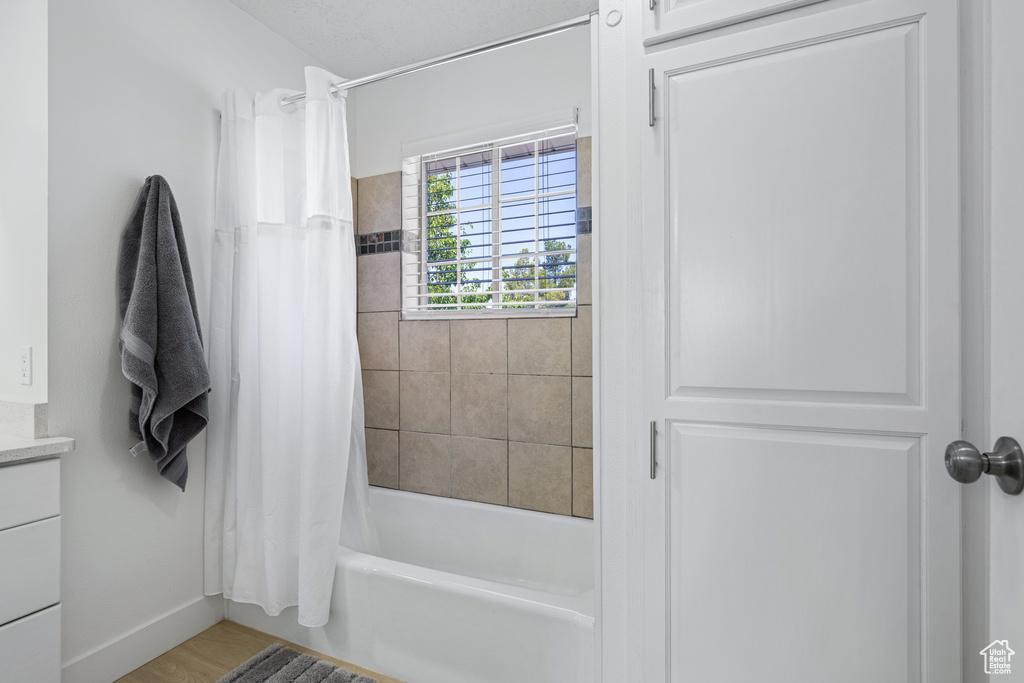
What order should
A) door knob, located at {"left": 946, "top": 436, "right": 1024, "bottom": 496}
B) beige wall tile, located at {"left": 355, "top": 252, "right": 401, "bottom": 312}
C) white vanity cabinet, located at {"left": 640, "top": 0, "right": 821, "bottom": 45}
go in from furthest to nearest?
beige wall tile, located at {"left": 355, "top": 252, "right": 401, "bottom": 312} → white vanity cabinet, located at {"left": 640, "top": 0, "right": 821, "bottom": 45} → door knob, located at {"left": 946, "top": 436, "right": 1024, "bottom": 496}

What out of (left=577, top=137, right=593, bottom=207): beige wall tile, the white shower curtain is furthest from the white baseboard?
(left=577, top=137, right=593, bottom=207): beige wall tile

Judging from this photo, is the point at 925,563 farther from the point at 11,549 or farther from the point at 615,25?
the point at 11,549

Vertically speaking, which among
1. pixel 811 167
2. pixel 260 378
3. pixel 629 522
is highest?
pixel 811 167

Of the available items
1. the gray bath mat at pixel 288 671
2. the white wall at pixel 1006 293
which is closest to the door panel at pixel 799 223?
the white wall at pixel 1006 293

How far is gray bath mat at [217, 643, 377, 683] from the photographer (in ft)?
5.72

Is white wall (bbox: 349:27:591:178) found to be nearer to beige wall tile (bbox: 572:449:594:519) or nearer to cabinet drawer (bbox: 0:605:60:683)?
beige wall tile (bbox: 572:449:594:519)

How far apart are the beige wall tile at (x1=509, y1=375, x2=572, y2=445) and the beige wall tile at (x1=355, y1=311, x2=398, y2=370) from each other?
0.72 meters

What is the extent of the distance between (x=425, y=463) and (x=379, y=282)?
990 mm

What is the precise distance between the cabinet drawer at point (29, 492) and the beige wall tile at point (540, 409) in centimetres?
164

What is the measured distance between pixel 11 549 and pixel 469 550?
5.23 ft

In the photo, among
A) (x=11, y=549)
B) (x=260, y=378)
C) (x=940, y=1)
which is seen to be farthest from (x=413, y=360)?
(x=940, y=1)

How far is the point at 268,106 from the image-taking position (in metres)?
2.00

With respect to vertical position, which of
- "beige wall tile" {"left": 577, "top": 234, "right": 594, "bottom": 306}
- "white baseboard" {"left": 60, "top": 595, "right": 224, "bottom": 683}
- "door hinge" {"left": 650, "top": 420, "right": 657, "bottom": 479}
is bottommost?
"white baseboard" {"left": 60, "top": 595, "right": 224, "bottom": 683}

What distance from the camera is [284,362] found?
76.0 inches
